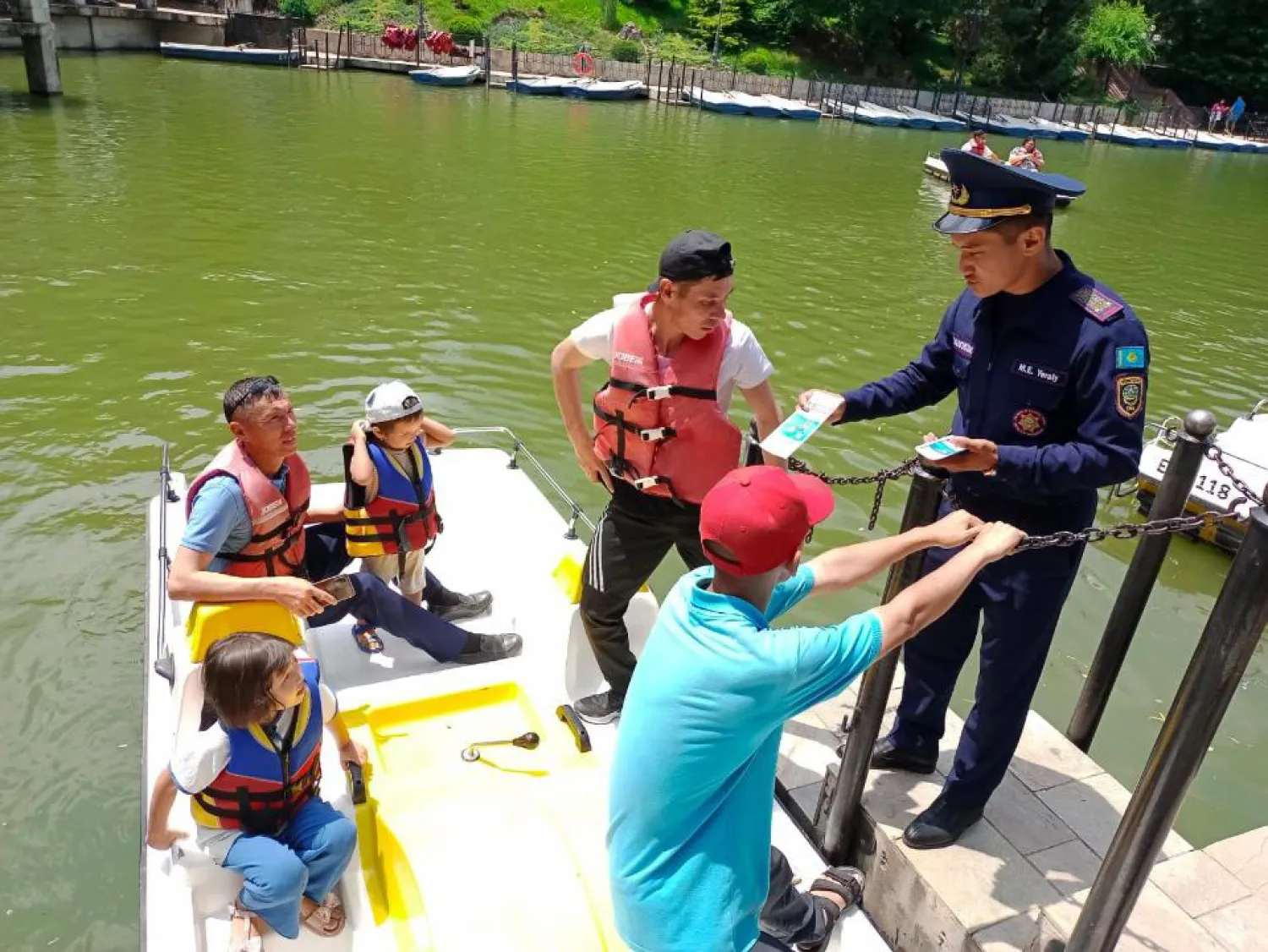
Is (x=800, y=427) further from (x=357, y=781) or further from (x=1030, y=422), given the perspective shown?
(x=357, y=781)

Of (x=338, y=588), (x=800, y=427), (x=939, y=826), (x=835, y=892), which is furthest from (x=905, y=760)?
(x=338, y=588)

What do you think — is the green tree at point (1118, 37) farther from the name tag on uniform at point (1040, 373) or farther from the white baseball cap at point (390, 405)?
the name tag on uniform at point (1040, 373)

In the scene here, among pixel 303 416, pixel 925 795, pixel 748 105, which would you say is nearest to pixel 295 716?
pixel 925 795

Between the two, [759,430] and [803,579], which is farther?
[759,430]

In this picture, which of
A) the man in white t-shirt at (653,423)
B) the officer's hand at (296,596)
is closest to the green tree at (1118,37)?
the man in white t-shirt at (653,423)

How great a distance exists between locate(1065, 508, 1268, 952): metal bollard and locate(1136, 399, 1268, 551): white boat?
4.77 m

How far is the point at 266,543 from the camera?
3.72 meters

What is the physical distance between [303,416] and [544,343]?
3.10 meters

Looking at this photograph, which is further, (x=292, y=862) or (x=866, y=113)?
(x=866, y=113)

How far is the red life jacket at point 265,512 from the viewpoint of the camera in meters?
3.59

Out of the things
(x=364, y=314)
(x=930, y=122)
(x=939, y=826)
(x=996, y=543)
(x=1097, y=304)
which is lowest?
(x=364, y=314)

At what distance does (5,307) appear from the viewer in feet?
32.3

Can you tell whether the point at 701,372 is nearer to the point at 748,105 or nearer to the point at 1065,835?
the point at 1065,835

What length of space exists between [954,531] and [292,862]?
7.10ft
